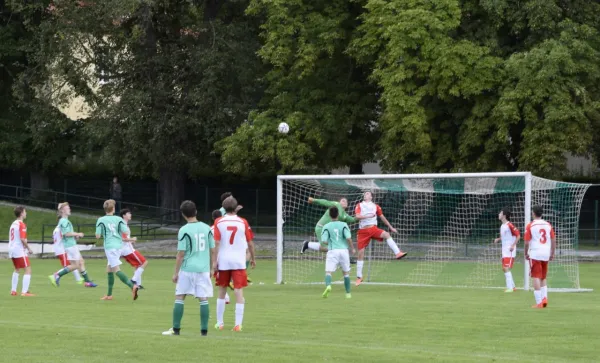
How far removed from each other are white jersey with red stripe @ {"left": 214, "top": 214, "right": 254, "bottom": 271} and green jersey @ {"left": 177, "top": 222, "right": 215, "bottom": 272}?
2.96 ft

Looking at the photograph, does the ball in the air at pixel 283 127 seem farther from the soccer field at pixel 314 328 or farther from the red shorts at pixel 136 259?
the red shorts at pixel 136 259

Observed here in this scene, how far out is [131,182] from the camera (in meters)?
54.8

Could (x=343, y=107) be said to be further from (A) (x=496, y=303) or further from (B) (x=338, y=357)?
(B) (x=338, y=357)

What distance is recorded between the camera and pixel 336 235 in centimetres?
2170

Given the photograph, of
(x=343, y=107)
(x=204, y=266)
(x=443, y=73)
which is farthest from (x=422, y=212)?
(x=204, y=266)

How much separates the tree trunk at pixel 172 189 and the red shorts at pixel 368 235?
80.8ft

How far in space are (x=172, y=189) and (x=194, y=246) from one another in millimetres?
35371

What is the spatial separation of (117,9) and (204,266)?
2992 centimetres

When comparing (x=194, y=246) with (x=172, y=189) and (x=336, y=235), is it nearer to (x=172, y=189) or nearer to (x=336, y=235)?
(x=336, y=235)

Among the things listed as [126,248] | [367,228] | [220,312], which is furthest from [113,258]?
[220,312]

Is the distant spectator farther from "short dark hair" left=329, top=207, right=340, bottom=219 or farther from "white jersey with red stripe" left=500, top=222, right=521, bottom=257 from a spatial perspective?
"short dark hair" left=329, top=207, right=340, bottom=219

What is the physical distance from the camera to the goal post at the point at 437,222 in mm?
26688

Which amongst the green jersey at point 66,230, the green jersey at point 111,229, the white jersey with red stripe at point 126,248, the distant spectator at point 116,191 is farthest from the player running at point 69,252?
the distant spectator at point 116,191

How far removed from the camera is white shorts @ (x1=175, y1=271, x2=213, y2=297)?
1438 cm
